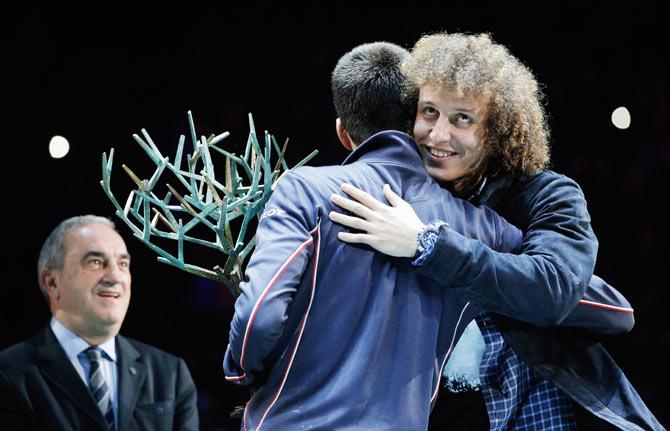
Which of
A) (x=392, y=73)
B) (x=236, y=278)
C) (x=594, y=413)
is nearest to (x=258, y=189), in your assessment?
(x=236, y=278)

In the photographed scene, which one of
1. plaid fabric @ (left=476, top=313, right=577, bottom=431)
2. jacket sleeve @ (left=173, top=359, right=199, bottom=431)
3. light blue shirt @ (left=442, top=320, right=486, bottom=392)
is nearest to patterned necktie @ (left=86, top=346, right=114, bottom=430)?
jacket sleeve @ (left=173, top=359, right=199, bottom=431)

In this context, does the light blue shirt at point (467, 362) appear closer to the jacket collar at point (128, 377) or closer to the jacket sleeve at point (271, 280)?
the jacket sleeve at point (271, 280)

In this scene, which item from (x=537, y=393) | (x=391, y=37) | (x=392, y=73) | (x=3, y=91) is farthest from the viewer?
(x=391, y=37)

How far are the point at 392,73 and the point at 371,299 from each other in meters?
0.55

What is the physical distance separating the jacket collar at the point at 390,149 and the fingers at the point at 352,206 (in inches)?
5.9

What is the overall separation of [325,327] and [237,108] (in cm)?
319

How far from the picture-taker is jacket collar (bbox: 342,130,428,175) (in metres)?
1.87

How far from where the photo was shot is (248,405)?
5.76 feet

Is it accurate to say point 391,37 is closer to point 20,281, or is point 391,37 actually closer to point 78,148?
point 78,148

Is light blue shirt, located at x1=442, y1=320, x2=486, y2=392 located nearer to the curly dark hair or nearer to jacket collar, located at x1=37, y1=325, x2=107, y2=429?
the curly dark hair

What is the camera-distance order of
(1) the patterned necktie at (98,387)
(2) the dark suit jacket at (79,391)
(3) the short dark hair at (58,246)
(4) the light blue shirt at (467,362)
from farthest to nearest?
(3) the short dark hair at (58,246), (1) the patterned necktie at (98,387), (2) the dark suit jacket at (79,391), (4) the light blue shirt at (467,362)

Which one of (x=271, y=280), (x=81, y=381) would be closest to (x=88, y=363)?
(x=81, y=381)

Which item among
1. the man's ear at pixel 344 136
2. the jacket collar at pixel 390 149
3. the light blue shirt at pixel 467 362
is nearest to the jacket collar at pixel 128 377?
the light blue shirt at pixel 467 362

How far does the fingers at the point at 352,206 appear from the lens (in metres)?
1.75
